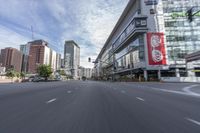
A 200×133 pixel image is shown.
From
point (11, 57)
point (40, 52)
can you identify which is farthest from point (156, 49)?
point (11, 57)

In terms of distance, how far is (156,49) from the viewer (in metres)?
63.5

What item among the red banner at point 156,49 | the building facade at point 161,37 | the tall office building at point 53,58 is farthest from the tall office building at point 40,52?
the red banner at point 156,49

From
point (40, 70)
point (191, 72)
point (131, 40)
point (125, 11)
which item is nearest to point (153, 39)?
point (131, 40)

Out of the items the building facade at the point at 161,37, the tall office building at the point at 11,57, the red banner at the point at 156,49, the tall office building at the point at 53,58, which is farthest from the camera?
the tall office building at the point at 53,58

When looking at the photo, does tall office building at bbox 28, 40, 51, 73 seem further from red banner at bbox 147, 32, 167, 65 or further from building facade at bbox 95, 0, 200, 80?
red banner at bbox 147, 32, 167, 65

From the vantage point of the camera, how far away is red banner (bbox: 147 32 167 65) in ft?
203

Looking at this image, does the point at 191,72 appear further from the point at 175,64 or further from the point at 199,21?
the point at 199,21

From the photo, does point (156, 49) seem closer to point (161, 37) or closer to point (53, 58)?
point (161, 37)

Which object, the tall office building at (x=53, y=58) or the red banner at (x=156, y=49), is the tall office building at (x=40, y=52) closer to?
the tall office building at (x=53, y=58)

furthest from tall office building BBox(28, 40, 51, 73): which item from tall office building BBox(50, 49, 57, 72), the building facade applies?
the building facade

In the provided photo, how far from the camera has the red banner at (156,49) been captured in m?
61.8

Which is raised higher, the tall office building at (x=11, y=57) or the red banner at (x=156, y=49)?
the tall office building at (x=11, y=57)

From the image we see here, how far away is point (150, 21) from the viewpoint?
65875 millimetres

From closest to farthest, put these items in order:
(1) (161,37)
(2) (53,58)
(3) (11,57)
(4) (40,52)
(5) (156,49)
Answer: (5) (156,49) → (1) (161,37) → (4) (40,52) → (3) (11,57) → (2) (53,58)
